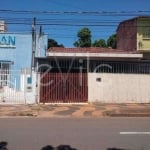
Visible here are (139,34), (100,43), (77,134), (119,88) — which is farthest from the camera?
(100,43)

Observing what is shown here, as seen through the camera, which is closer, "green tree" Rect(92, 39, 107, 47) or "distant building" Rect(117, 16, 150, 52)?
"distant building" Rect(117, 16, 150, 52)

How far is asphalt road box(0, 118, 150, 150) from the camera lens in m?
10.1

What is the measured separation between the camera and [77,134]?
11.9 m

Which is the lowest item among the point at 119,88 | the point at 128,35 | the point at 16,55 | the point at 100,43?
the point at 119,88

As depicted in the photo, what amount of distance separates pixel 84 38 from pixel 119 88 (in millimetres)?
31655

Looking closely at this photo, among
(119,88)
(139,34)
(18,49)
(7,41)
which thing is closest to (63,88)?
(119,88)

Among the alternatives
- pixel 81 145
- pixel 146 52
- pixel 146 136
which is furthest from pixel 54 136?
pixel 146 52

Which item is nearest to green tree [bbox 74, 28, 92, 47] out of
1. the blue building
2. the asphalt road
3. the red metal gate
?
the blue building

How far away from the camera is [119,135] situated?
462 inches

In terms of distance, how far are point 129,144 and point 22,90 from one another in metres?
13.6

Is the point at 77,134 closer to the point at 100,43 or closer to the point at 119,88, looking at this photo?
the point at 119,88

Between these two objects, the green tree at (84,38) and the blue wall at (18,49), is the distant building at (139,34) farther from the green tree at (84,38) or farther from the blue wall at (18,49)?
the green tree at (84,38)

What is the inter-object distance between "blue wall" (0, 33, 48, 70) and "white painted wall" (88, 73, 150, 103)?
374 centimetres

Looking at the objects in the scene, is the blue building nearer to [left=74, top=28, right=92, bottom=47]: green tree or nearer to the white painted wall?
the white painted wall
